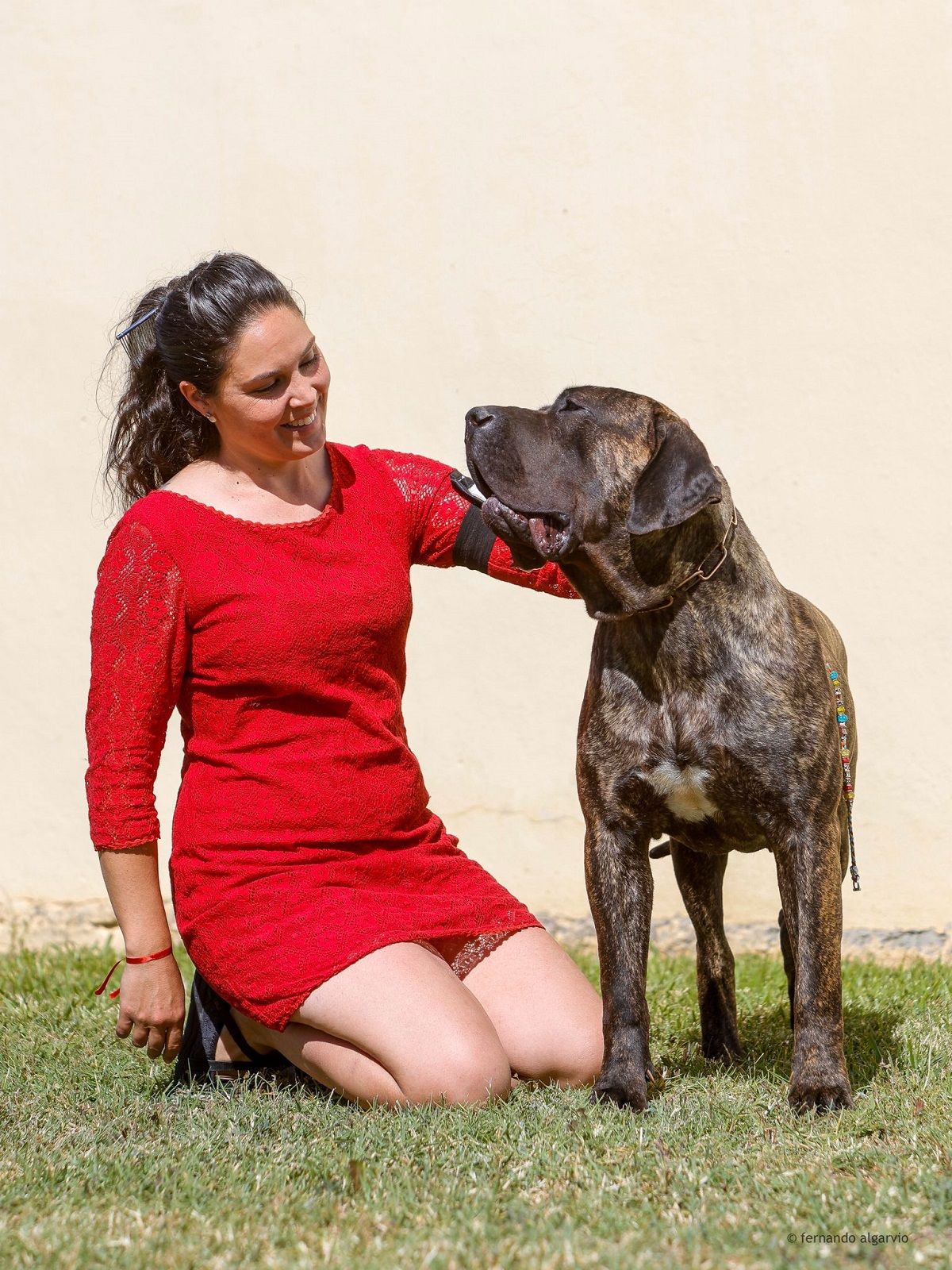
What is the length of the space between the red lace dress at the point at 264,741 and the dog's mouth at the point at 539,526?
467mm

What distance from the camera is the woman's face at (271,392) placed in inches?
125

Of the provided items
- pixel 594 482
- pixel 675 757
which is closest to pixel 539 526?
pixel 594 482

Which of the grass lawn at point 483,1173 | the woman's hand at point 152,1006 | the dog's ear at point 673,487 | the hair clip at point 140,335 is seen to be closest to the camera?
the grass lawn at point 483,1173

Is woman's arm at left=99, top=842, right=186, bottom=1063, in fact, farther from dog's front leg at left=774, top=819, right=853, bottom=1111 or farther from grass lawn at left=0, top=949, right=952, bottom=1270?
dog's front leg at left=774, top=819, right=853, bottom=1111

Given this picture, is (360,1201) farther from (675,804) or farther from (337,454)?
(337,454)

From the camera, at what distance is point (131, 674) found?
10.2 ft

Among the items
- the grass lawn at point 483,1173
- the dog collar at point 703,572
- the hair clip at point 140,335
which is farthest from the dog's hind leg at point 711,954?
the hair clip at point 140,335

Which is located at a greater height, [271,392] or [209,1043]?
[271,392]

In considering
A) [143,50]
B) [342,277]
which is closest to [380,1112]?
[342,277]

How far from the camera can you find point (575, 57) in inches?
187

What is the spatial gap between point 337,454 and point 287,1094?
5.12 feet

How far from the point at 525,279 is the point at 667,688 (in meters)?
2.33

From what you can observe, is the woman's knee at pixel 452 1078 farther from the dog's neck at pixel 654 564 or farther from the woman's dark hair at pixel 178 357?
the woman's dark hair at pixel 178 357

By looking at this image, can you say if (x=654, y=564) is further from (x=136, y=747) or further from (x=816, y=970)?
(x=136, y=747)
